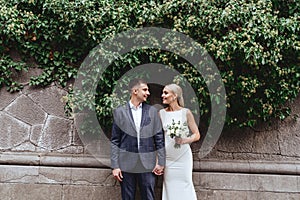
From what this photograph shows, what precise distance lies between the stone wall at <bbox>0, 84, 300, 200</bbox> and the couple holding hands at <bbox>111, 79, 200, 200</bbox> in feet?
1.37

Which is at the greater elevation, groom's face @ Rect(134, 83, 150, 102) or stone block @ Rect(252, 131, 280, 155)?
groom's face @ Rect(134, 83, 150, 102)

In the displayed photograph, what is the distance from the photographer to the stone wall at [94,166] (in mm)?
4027

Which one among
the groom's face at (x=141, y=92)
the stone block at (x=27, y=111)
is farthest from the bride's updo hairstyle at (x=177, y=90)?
the stone block at (x=27, y=111)

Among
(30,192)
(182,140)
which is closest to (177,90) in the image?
(182,140)

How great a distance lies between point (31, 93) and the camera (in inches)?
169

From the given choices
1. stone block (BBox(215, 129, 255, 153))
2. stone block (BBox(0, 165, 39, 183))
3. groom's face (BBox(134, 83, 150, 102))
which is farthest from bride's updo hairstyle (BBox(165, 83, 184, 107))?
stone block (BBox(0, 165, 39, 183))

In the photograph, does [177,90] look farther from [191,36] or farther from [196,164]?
[196,164]

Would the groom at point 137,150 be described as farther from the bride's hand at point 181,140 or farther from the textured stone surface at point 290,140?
the textured stone surface at point 290,140

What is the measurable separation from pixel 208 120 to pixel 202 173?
53 centimetres

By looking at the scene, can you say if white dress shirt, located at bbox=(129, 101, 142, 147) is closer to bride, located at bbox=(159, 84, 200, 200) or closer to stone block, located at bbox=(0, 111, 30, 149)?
bride, located at bbox=(159, 84, 200, 200)

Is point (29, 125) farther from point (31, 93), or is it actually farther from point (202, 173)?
point (202, 173)

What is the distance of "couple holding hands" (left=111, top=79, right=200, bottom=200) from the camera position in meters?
3.57

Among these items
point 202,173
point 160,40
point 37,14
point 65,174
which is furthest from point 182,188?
point 37,14

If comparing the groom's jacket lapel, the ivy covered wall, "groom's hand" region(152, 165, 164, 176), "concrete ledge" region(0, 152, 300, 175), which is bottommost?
"groom's hand" region(152, 165, 164, 176)
